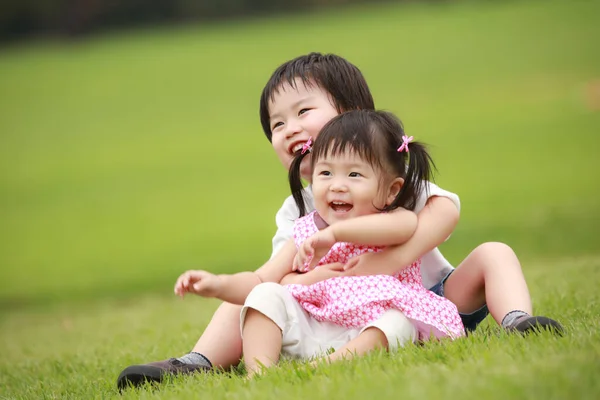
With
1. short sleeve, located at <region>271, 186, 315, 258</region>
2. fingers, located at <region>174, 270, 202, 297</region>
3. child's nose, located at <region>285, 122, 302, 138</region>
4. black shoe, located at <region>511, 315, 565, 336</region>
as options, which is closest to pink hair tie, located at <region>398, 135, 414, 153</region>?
child's nose, located at <region>285, 122, 302, 138</region>

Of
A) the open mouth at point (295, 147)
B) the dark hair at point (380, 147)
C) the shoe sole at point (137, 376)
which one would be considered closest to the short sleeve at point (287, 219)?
the open mouth at point (295, 147)

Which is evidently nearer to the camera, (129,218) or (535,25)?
(129,218)

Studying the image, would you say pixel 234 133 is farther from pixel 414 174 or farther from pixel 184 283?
pixel 184 283

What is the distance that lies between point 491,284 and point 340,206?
0.61 m

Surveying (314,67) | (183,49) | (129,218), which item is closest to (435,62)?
(183,49)

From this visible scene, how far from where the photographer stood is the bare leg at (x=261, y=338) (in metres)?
3.13

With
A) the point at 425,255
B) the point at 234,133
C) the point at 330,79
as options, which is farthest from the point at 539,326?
the point at 234,133

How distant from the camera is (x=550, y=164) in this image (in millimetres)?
15336

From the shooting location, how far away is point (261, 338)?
10.3ft

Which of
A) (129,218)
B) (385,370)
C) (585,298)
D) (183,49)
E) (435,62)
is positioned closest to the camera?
(385,370)

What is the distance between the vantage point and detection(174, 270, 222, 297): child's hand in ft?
9.92

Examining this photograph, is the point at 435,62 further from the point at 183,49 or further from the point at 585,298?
the point at 585,298

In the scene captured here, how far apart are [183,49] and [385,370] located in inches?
1023

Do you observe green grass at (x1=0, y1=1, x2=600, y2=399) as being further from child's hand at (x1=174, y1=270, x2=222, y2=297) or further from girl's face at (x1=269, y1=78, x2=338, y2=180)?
girl's face at (x1=269, y1=78, x2=338, y2=180)
